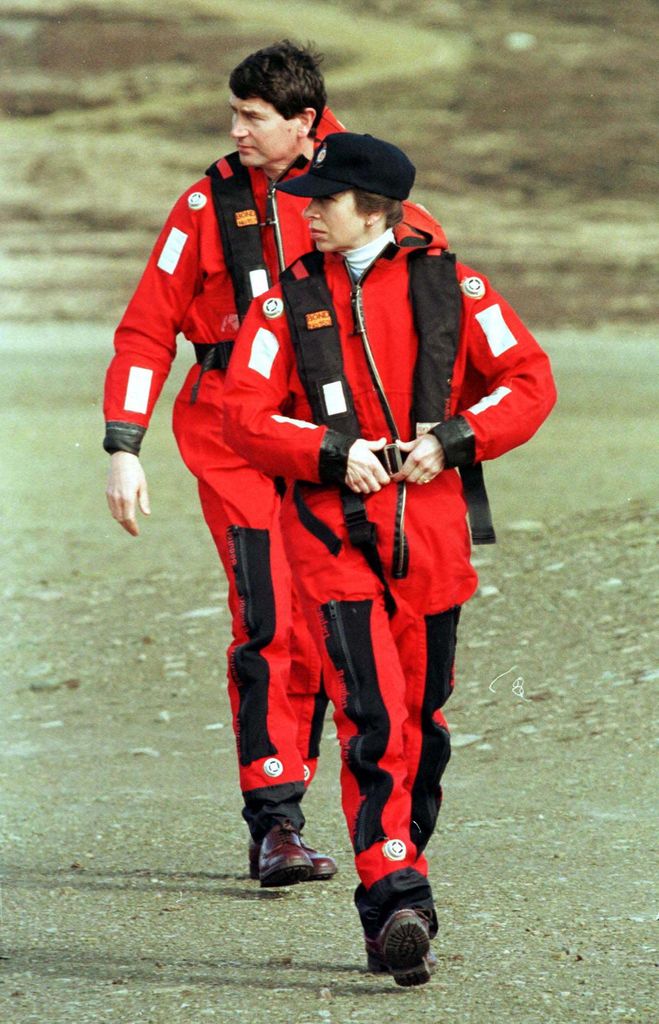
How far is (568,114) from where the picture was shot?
36.1 metres

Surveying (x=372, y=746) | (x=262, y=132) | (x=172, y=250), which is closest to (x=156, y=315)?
(x=172, y=250)

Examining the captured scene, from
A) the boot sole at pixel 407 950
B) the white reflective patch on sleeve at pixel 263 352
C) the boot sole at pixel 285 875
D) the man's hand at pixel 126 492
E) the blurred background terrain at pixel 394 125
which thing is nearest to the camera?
the boot sole at pixel 407 950

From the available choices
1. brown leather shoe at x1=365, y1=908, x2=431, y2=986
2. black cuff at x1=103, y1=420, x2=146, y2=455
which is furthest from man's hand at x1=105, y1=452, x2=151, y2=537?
brown leather shoe at x1=365, y1=908, x2=431, y2=986

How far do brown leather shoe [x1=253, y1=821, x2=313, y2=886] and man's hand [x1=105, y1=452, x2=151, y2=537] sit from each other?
3.24 ft

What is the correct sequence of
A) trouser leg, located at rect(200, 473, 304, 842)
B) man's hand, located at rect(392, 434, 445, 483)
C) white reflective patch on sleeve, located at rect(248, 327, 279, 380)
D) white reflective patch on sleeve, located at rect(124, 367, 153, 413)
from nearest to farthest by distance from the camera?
1. man's hand, located at rect(392, 434, 445, 483)
2. white reflective patch on sleeve, located at rect(248, 327, 279, 380)
3. white reflective patch on sleeve, located at rect(124, 367, 153, 413)
4. trouser leg, located at rect(200, 473, 304, 842)

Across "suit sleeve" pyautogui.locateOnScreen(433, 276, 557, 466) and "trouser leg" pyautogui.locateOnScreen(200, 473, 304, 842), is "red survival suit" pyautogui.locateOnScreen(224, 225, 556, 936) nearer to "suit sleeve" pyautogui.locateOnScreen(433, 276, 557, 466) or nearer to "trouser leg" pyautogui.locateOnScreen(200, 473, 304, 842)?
"suit sleeve" pyautogui.locateOnScreen(433, 276, 557, 466)

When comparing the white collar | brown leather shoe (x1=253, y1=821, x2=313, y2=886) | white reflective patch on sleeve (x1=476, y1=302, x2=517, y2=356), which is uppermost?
the white collar

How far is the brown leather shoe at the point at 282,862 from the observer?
549cm

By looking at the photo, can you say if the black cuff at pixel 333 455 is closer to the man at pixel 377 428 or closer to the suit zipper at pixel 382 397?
the man at pixel 377 428

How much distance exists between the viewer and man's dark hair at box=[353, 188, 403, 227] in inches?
183

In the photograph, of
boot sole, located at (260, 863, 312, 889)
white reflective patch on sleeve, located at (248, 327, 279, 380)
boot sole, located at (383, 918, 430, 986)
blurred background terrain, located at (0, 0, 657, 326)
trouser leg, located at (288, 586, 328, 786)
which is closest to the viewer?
boot sole, located at (383, 918, 430, 986)

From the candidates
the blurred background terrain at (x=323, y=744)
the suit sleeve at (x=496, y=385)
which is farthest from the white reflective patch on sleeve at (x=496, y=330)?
the blurred background terrain at (x=323, y=744)

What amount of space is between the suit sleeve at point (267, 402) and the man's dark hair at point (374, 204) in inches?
10.9

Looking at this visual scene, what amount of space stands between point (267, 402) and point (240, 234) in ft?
3.86
